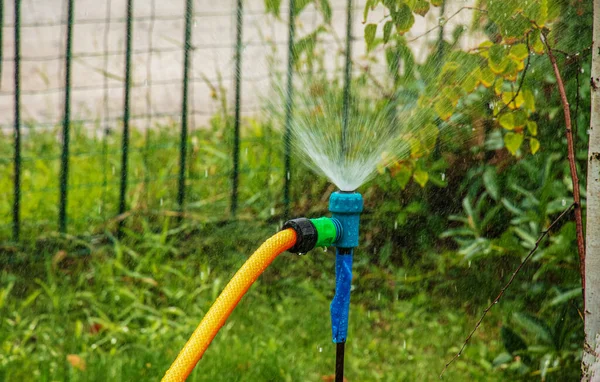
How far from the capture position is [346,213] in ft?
5.93

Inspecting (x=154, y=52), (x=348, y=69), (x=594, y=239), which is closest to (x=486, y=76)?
(x=594, y=239)

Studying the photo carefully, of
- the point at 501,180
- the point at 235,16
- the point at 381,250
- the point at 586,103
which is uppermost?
the point at 235,16

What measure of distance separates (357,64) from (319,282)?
98 centimetres

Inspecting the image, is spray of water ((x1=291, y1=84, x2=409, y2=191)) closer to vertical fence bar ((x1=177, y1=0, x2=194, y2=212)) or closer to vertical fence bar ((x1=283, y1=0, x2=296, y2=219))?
vertical fence bar ((x1=283, y1=0, x2=296, y2=219))

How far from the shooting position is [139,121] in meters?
5.41

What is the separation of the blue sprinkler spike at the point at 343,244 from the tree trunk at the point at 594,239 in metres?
0.52

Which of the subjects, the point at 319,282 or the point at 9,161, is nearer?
the point at 319,282

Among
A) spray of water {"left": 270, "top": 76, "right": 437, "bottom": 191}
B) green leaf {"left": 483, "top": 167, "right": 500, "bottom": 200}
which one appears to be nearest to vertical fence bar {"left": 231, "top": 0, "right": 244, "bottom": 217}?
spray of water {"left": 270, "top": 76, "right": 437, "bottom": 191}

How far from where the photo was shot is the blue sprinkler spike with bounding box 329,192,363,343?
1.80 meters

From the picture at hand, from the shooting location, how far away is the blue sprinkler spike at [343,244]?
180cm

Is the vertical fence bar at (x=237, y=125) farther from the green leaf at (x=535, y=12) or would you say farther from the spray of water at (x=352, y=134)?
the green leaf at (x=535, y=12)

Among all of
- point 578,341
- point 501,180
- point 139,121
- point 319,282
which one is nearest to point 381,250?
point 319,282

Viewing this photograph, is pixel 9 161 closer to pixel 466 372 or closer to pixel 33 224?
pixel 33 224

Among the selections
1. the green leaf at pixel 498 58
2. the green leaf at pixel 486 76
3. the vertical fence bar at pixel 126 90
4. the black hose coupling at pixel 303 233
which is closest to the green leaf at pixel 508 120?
the green leaf at pixel 486 76
